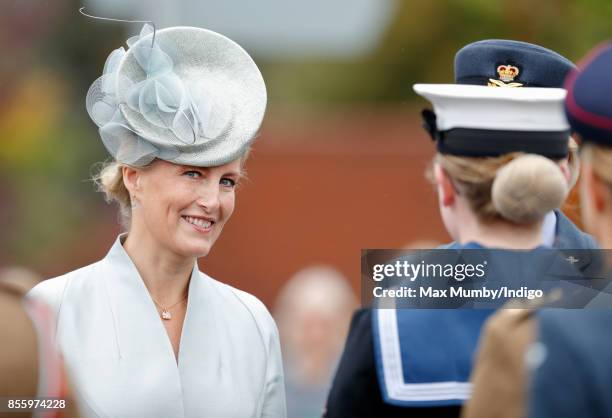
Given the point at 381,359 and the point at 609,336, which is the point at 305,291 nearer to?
the point at 381,359

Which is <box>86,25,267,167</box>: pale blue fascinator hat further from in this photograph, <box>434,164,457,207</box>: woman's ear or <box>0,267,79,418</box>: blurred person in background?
<box>0,267,79,418</box>: blurred person in background

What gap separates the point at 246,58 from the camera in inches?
144

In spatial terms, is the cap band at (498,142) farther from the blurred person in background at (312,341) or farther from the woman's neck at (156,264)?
the blurred person in background at (312,341)

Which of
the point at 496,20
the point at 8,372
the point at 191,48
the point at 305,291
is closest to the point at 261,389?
the point at 191,48

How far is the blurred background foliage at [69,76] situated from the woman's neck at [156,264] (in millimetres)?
7036

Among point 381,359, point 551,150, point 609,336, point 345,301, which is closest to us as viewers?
point 609,336

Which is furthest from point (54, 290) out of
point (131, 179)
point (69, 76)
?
point (69, 76)

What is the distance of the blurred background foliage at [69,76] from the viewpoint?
12.3 m

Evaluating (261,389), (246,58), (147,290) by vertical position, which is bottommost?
(261,389)

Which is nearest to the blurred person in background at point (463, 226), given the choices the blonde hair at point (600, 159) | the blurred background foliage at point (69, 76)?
the blonde hair at point (600, 159)

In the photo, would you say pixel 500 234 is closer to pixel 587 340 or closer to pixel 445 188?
pixel 445 188

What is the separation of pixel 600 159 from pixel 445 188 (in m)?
0.73

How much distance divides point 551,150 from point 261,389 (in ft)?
3.73

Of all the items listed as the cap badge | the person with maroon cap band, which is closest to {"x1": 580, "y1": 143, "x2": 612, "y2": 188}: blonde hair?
the person with maroon cap band
